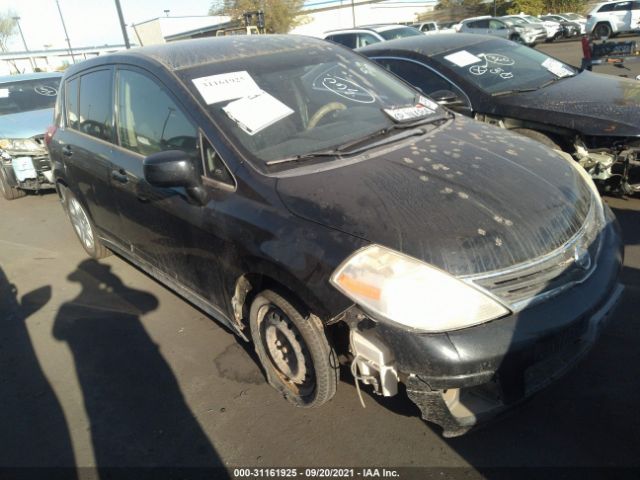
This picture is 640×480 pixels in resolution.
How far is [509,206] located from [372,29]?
13429mm

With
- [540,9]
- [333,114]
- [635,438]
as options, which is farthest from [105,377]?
[540,9]

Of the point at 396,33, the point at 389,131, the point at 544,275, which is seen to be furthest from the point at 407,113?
the point at 396,33

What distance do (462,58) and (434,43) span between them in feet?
1.55

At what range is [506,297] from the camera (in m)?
1.87

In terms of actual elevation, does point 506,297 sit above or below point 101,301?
above

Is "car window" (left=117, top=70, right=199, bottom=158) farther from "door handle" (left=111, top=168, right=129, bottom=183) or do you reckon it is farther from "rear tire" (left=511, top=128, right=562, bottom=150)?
"rear tire" (left=511, top=128, right=562, bottom=150)

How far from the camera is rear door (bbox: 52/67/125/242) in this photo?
3.43 m

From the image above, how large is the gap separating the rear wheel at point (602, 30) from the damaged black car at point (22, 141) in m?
23.1

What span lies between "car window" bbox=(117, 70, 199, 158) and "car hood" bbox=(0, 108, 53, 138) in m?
4.24

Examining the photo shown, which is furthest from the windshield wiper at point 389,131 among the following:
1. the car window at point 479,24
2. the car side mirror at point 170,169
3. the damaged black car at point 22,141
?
the car window at point 479,24

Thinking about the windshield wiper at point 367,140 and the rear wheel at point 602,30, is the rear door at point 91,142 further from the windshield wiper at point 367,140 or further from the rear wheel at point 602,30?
the rear wheel at point 602,30

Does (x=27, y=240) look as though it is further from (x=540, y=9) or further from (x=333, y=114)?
(x=540, y=9)

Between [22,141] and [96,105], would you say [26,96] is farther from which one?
[96,105]

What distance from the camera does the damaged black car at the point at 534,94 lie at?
13.3 ft
